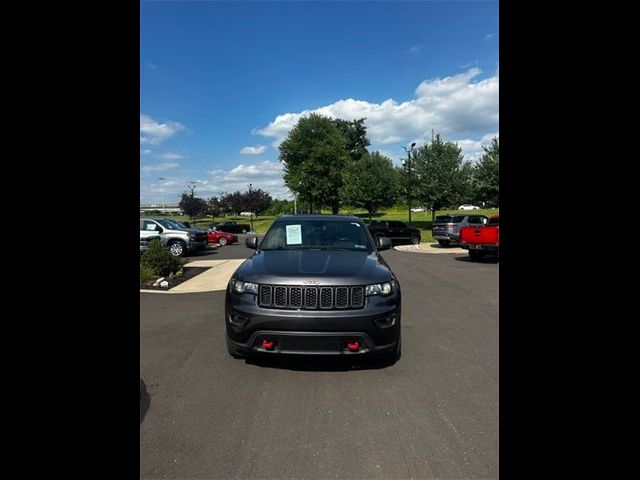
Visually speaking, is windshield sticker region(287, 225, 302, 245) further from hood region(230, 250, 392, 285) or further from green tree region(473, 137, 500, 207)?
green tree region(473, 137, 500, 207)

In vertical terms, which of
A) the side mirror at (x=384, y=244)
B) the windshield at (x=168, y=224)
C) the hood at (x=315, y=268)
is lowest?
the hood at (x=315, y=268)

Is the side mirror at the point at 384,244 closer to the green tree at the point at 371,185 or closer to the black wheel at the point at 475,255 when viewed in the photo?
the black wheel at the point at 475,255

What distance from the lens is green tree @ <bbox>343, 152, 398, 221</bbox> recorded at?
4203cm

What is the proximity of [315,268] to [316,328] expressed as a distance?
639 mm

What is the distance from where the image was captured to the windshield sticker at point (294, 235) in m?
5.15

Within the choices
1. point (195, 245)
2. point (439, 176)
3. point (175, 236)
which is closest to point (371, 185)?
point (439, 176)

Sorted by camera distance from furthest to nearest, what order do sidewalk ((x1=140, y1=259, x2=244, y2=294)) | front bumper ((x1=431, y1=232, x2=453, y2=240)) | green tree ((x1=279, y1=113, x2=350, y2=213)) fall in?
green tree ((x1=279, y1=113, x2=350, y2=213))
front bumper ((x1=431, y1=232, x2=453, y2=240))
sidewalk ((x1=140, y1=259, x2=244, y2=294))

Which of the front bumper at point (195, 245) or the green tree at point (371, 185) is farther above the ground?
the green tree at point (371, 185)

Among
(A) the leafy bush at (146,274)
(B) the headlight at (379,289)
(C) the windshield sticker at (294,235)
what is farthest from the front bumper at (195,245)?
(B) the headlight at (379,289)

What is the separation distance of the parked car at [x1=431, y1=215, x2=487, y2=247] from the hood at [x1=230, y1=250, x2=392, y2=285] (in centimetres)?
1794

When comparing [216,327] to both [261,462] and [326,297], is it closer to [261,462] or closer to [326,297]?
[326,297]

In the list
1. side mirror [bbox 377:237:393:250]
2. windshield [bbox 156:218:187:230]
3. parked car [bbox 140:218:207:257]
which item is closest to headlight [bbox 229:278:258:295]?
side mirror [bbox 377:237:393:250]

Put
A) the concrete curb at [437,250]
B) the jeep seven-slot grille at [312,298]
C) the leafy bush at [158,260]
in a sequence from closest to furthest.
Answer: the jeep seven-slot grille at [312,298] → the leafy bush at [158,260] → the concrete curb at [437,250]
